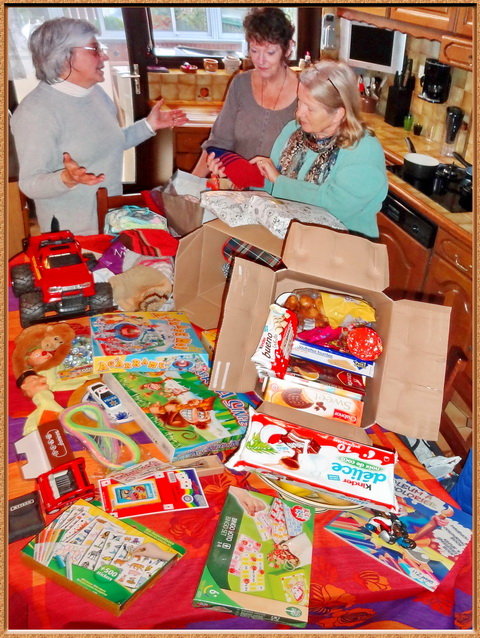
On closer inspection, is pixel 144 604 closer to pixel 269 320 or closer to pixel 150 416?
pixel 150 416

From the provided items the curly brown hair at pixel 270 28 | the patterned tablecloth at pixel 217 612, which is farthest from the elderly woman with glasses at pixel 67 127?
the patterned tablecloth at pixel 217 612

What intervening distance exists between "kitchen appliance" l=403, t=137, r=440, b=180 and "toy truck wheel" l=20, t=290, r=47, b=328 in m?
2.15

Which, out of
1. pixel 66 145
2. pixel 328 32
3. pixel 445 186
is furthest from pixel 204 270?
pixel 328 32

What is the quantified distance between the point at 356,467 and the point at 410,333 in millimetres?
318

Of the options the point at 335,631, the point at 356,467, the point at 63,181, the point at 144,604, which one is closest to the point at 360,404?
the point at 356,467

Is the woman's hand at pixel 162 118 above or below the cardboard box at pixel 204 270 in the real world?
above

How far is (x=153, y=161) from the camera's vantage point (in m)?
3.70

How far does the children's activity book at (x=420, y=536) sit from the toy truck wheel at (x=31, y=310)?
93 cm

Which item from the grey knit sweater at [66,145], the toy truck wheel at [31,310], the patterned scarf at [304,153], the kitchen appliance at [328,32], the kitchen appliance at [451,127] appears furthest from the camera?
the kitchen appliance at [328,32]

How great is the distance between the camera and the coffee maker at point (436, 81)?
2.99m

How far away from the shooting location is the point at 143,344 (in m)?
1.27

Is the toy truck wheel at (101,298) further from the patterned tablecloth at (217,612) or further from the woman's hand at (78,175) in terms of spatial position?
the patterned tablecloth at (217,612)

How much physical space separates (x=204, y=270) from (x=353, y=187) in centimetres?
54

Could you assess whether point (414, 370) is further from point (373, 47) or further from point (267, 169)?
point (373, 47)
